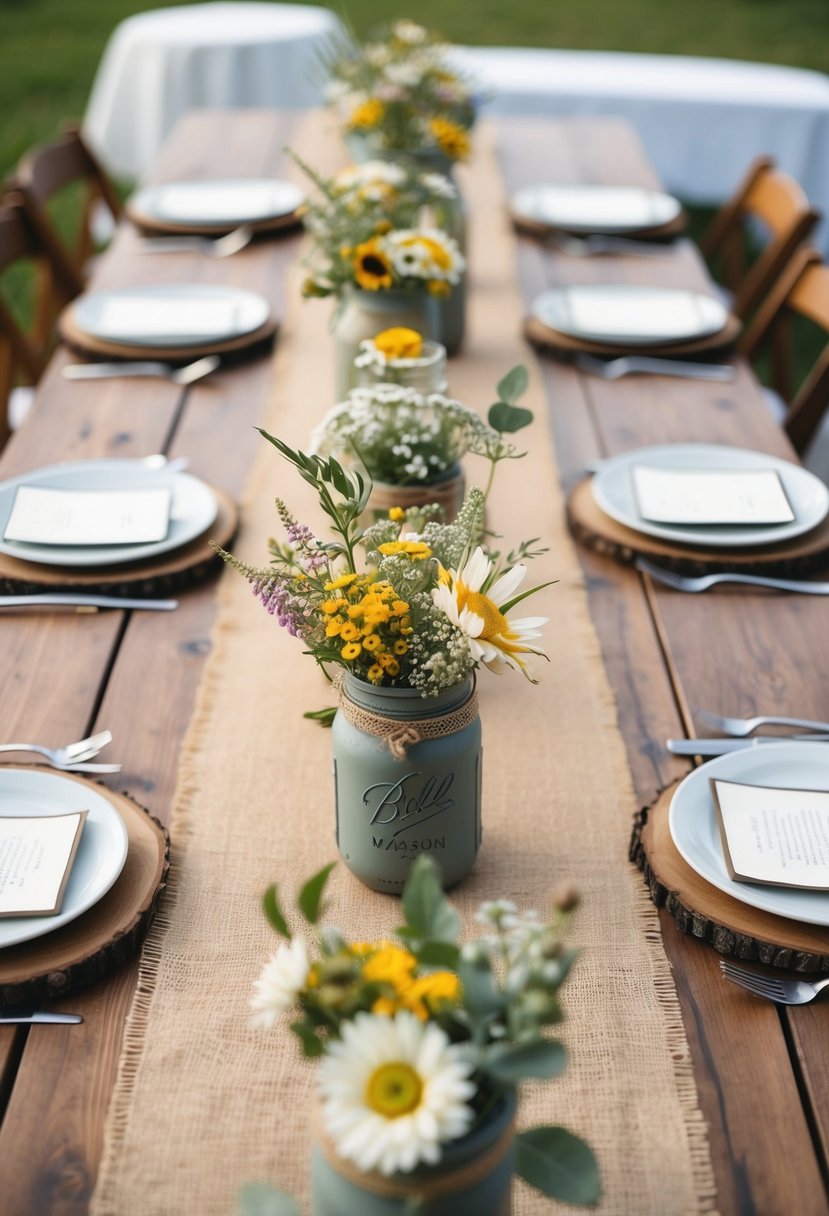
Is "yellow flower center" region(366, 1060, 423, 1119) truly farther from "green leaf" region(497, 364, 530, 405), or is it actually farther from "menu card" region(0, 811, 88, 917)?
"green leaf" region(497, 364, 530, 405)

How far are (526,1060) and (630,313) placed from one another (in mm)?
1737

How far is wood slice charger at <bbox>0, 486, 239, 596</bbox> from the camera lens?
4.84 ft

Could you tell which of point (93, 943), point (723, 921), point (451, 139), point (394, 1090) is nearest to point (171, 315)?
point (451, 139)

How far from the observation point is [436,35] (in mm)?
2525

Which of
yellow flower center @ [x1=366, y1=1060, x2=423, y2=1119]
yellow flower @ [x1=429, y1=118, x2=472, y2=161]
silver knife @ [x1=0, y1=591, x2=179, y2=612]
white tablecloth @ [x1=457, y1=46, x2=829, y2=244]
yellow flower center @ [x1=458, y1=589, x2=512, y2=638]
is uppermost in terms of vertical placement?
yellow flower center @ [x1=366, y1=1060, x2=423, y2=1119]

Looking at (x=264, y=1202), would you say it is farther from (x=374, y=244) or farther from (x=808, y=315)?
(x=808, y=315)

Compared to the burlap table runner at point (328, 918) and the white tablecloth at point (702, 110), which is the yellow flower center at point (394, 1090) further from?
the white tablecloth at point (702, 110)

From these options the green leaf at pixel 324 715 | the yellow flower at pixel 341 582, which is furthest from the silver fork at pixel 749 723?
the yellow flower at pixel 341 582

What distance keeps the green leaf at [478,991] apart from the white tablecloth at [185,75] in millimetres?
4257

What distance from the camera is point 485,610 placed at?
0.95 meters

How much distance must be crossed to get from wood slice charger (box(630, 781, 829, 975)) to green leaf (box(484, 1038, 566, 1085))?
389 mm

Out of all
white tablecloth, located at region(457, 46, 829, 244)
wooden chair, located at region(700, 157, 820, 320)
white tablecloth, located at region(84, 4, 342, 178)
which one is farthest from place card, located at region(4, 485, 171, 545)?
white tablecloth, located at region(84, 4, 342, 178)

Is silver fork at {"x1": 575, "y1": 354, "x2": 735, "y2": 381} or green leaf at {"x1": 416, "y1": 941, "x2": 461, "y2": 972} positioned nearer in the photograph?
green leaf at {"x1": 416, "y1": 941, "x2": 461, "y2": 972}

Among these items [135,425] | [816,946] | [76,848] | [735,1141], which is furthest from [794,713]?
[135,425]
